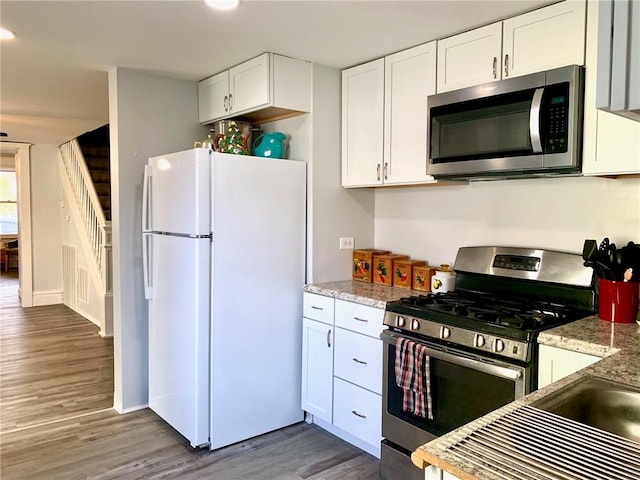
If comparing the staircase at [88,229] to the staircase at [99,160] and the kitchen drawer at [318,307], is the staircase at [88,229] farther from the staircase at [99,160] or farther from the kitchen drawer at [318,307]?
the kitchen drawer at [318,307]

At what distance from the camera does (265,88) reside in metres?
2.97

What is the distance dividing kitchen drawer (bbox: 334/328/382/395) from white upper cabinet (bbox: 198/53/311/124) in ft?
4.72

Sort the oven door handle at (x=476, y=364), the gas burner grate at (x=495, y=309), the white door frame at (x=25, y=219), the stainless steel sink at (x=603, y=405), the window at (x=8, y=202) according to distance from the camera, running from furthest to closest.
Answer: the window at (x=8, y=202) → the white door frame at (x=25, y=219) → the gas burner grate at (x=495, y=309) → the oven door handle at (x=476, y=364) → the stainless steel sink at (x=603, y=405)

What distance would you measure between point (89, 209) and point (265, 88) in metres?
3.97

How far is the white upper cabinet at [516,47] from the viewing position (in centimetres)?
212

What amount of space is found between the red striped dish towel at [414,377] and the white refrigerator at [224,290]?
95 cm

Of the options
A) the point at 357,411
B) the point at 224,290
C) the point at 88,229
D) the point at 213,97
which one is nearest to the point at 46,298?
the point at 88,229

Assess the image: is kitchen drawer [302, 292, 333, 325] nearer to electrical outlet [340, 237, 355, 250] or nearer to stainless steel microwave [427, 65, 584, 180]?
electrical outlet [340, 237, 355, 250]

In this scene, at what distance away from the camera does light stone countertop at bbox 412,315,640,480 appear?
3.00 ft

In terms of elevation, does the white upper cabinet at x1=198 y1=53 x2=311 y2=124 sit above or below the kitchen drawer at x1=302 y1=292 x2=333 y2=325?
above

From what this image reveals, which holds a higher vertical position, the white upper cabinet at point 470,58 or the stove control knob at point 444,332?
the white upper cabinet at point 470,58

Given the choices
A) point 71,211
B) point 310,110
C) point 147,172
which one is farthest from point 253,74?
point 71,211

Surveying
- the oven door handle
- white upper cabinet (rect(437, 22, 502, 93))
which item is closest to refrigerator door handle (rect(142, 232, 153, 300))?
the oven door handle

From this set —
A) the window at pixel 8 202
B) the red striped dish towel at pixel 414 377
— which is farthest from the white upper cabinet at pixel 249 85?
the window at pixel 8 202
